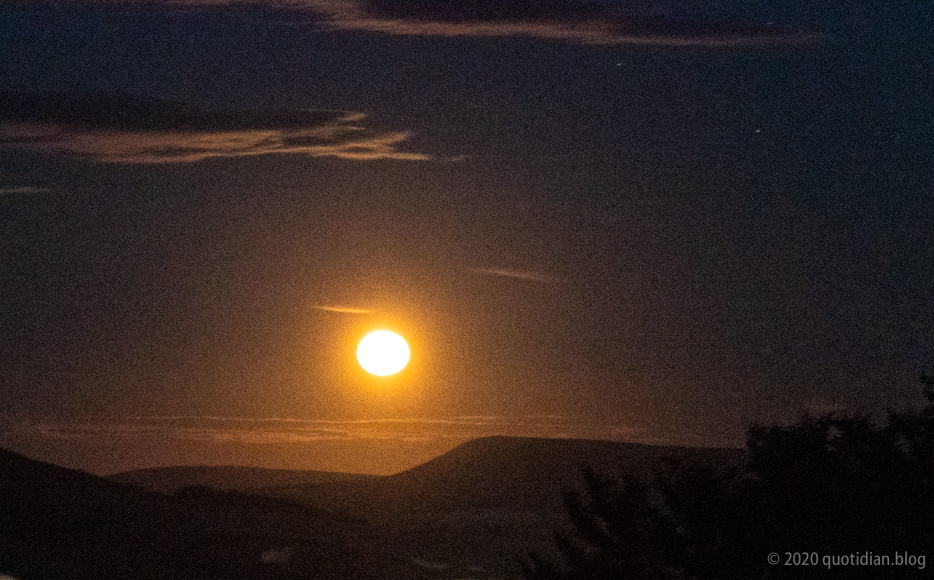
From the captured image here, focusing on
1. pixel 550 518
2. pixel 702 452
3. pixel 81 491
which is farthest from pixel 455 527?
pixel 702 452

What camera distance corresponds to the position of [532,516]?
103000 millimetres

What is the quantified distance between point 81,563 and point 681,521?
50.4 metres

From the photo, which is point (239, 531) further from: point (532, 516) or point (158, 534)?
point (532, 516)

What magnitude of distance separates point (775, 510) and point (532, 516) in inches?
3341

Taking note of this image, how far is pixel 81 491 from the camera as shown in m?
80.9

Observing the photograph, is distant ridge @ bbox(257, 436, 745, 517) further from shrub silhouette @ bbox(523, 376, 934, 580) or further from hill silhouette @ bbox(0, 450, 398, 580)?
shrub silhouette @ bbox(523, 376, 934, 580)

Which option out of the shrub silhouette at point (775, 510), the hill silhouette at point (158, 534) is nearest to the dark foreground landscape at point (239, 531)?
the hill silhouette at point (158, 534)

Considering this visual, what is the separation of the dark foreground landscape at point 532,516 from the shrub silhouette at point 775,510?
0.11 ft

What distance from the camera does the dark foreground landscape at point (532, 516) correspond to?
19312 mm

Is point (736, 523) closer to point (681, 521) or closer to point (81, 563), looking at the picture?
point (681, 521)

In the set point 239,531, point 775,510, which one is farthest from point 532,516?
point 775,510

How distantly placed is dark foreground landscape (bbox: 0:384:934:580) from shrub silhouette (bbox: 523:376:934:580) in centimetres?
3

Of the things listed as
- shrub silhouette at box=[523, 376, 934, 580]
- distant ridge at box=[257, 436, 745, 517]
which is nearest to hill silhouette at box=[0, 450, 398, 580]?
distant ridge at box=[257, 436, 745, 517]

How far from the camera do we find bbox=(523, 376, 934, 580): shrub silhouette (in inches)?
738
